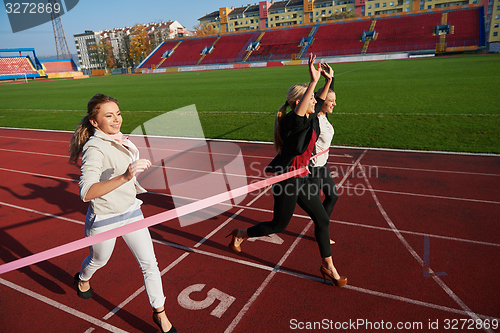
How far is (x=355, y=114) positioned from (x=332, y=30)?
194 ft

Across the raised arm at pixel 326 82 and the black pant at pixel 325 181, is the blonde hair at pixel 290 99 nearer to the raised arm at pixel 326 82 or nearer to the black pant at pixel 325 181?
the raised arm at pixel 326 82

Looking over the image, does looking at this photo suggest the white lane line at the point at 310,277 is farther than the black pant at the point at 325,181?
No

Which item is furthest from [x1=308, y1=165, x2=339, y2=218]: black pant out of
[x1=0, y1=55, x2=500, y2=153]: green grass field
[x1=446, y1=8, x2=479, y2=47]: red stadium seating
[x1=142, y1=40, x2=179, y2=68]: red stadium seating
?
[x1=142, y1=40, x2=179, y2=68]: red stadium seating

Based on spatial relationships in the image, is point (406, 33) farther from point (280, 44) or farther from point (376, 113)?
point (376, 113)

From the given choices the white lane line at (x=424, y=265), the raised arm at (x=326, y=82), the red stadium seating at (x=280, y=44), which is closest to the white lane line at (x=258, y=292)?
the white lane line at (x=424, y=265)

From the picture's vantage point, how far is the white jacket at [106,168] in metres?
2.54

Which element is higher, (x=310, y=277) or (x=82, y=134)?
(x=82, y=134)

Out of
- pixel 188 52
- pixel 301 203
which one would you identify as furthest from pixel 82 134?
pixel 188 52

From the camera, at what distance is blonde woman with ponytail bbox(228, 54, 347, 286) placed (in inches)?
123

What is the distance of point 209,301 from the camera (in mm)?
3621

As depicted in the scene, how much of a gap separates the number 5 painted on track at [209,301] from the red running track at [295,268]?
13 mm

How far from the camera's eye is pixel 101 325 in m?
3.38

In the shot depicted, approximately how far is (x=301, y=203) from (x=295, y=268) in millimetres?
1116

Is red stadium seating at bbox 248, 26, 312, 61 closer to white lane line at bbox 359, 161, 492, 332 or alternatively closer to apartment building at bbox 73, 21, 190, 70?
apartment building at bbox 73, 21, 190, 70
